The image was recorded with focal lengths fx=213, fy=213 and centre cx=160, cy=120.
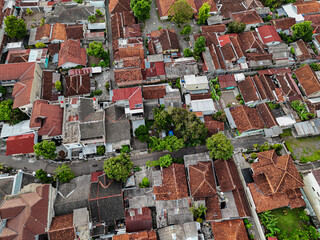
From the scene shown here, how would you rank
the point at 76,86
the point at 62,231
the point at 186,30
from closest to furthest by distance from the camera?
the point at 62,231, the point at 76,86, the point at 186,30


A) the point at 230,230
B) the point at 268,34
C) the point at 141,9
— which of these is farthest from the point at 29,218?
the point at 268,34

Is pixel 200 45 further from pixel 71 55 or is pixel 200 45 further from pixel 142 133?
pixel 71 55

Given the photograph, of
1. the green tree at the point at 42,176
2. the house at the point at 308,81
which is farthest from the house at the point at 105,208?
the house at the point at 308,81

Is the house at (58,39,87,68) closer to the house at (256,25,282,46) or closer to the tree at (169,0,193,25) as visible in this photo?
the tree at (169,0,193,25)

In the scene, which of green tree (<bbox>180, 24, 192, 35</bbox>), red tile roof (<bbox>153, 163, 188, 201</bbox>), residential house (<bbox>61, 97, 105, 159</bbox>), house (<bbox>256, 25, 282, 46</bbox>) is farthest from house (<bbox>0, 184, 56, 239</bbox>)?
house (<bbox>256, 25, 282, 46</bbox>)

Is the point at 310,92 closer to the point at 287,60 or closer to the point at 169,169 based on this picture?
the point at 287,60
